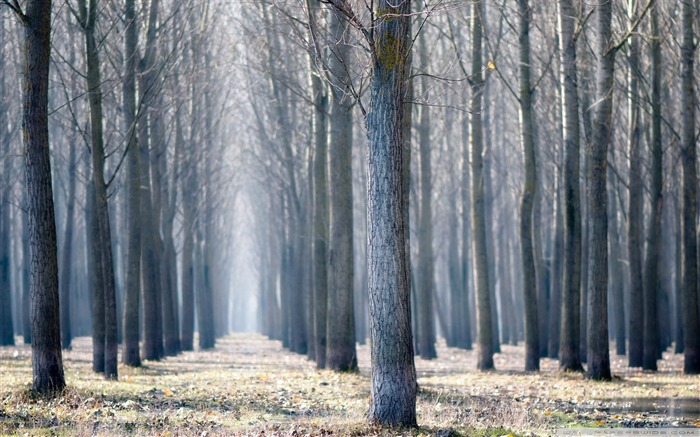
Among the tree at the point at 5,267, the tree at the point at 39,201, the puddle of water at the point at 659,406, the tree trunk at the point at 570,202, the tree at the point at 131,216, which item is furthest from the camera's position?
the tree at the point at 5,267

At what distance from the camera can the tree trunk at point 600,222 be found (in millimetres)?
14820

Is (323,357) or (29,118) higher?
(29,118)

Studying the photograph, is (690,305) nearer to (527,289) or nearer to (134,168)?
(527,289)

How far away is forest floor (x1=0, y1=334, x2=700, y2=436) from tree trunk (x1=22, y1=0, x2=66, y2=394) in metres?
0.48

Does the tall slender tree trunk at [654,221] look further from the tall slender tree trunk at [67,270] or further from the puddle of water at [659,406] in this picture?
the tall slender tree trunk at [67,270]

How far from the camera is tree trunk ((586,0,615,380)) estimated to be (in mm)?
14820

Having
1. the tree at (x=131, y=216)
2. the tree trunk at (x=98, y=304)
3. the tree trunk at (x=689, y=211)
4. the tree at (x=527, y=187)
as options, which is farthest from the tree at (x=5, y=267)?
the tree trunk at (x=689, y=211)

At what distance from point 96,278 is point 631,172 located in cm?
1179

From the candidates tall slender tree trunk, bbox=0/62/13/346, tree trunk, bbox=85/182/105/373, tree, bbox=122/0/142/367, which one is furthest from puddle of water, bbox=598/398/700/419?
tall slender tree trunk, bbox=0/62/13/346

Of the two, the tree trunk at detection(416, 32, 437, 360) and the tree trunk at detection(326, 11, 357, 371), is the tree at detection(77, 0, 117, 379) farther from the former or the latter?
the tree trunk at detection(416, 32, 437, 360)

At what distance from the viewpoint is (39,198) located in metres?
10.6

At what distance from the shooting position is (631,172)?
61.0 feet

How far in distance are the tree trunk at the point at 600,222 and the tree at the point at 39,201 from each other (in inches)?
363

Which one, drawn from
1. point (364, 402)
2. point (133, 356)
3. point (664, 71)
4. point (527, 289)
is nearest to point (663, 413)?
point (364, 402)
